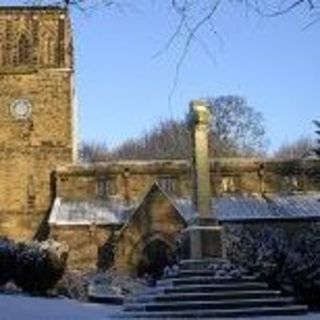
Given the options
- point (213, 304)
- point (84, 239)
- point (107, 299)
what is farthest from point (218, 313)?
point (84, 239)

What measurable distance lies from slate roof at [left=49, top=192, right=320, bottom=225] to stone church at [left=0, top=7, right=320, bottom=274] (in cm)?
5

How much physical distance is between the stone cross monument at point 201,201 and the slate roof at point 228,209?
2205 centimetres

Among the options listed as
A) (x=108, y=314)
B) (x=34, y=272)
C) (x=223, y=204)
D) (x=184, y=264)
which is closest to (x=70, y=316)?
(x=108, y=314)

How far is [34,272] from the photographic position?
84.7 feet

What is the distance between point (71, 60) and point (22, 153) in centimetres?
620

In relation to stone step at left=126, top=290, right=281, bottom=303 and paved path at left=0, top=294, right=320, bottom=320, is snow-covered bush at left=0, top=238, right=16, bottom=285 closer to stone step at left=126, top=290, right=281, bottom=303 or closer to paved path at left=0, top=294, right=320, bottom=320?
paved path at left=0, top=294, right=320, bottom=320

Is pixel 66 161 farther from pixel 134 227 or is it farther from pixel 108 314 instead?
pixel 108 314

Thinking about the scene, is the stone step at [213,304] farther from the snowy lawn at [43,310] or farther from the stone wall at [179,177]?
the stone wall at [179,177]

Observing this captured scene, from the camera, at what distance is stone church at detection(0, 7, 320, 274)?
152 ft

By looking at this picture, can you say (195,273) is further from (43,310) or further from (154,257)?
(154,257)

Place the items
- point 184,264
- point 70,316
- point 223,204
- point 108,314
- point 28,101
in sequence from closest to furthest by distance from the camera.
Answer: point 70,316, point 108,314, point 184,264, point 223,204, point 28,101

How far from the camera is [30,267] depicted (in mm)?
25672

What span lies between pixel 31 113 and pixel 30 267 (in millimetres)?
27373

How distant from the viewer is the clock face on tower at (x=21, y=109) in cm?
5197
